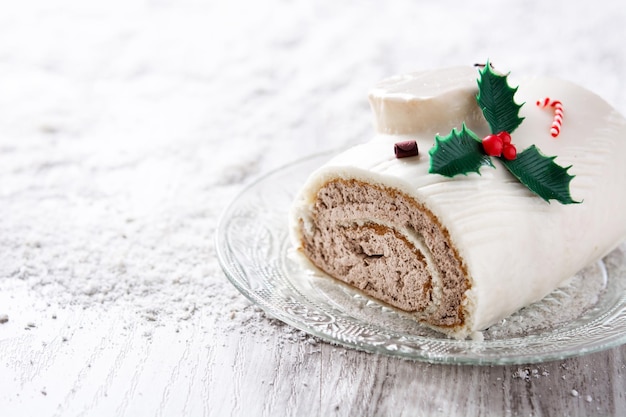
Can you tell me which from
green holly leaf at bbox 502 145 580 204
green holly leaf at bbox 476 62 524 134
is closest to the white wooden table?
green holly leaf at bbox 502 145 580 204

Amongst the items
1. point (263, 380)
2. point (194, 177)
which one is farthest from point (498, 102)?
point (194, 177)

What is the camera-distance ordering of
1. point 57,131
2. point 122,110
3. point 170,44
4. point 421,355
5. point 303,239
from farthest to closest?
point 170,44 < point 122,110 < point 57,131 < point 303,239 < point 421,355

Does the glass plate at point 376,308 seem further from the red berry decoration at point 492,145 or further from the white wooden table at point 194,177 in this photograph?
the red berry decoration at point 492,145

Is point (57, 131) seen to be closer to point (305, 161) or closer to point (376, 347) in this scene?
point (305, 161)

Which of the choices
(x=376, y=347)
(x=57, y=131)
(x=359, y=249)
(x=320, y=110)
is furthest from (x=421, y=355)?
(x=57, y=131)

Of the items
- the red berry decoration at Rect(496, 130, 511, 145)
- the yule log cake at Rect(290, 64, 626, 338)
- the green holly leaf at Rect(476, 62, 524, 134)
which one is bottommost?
A: the yule log cake at Rect(290, 64, 626, 338)

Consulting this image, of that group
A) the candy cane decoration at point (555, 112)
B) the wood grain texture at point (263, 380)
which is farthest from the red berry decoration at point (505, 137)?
the wood grain texture at point (263, 380)

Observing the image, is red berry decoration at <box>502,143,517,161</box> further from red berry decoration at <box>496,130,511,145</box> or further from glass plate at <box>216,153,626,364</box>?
glass plate at <box>216,153,626,364</box>
